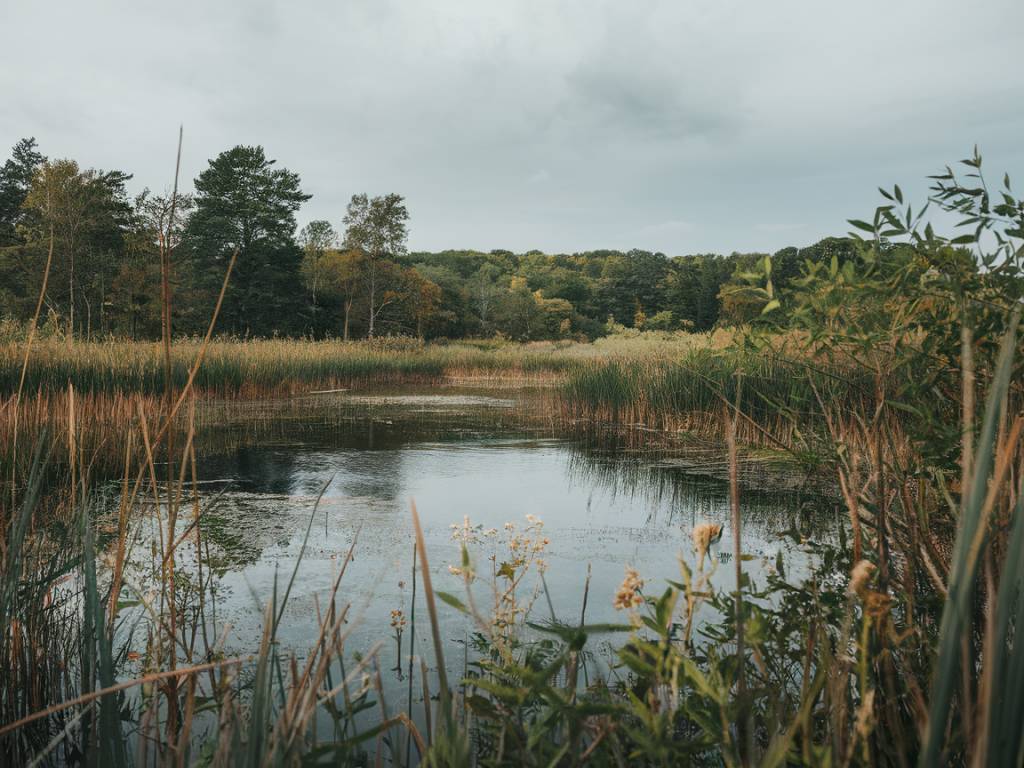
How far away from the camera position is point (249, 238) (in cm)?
3144

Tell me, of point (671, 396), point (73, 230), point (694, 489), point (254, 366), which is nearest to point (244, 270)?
point (73, 230)

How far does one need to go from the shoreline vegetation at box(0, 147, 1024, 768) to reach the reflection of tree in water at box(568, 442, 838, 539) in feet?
1.30

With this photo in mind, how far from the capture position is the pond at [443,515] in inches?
109

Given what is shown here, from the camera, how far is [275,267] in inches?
1236

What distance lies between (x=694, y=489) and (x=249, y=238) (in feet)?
97.4

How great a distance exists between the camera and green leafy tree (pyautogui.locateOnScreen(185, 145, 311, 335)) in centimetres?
3047

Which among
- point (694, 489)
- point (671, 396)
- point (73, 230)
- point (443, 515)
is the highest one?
point (73, 230)

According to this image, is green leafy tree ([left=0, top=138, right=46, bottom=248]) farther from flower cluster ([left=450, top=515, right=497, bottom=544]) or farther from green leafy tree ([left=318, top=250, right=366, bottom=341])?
flower cluster ([left=450, top=515, right=497, bottom=544])

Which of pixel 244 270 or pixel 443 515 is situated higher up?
pixel 244 270

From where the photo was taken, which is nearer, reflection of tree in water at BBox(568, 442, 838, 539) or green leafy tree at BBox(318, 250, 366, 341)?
reflection of tree in water at BBox(568, 442, 838, 539)

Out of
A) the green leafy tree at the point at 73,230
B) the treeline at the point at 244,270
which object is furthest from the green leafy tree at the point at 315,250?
the green leafy tree at the point at 73,230

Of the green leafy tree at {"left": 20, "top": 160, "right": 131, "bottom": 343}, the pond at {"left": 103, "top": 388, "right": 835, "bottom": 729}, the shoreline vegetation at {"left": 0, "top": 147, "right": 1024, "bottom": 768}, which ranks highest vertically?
the green leafy tree at {"left": 20, "top": 160, "right": 131, "bottom": 343}

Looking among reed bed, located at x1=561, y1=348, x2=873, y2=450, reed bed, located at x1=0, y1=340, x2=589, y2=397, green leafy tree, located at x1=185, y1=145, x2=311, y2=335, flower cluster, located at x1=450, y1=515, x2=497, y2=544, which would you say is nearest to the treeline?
green leafy tree, located at x1=185, y1=145, x2=311, y2=335

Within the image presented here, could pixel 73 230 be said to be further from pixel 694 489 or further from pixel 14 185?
pixel 694 489
